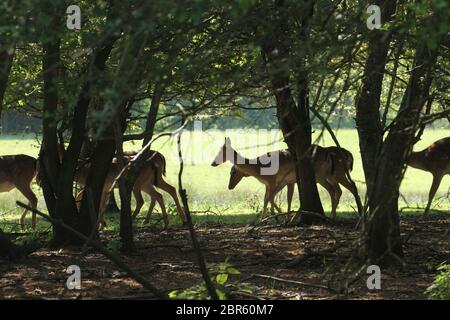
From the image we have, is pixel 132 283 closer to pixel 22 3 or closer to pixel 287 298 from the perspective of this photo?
pixel 287 298

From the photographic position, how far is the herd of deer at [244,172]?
16.3 m


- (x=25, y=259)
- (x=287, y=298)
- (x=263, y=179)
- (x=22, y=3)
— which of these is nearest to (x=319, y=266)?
(x=287, y=298)

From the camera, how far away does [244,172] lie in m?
19.0

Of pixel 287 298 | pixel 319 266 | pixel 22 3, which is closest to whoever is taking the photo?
pixel 22 3

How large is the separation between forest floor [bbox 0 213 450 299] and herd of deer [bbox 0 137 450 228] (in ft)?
10.7

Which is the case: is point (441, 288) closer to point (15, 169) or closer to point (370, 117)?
point (370, 117)

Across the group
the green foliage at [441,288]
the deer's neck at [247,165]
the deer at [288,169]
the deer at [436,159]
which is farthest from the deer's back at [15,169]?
the green foliage at [441,288]

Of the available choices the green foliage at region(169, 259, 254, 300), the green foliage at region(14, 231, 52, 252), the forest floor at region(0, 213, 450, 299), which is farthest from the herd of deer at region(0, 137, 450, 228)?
the green foliage at region(169, 259, 254, 300)

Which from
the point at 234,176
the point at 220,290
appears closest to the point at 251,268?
the point at 220,290

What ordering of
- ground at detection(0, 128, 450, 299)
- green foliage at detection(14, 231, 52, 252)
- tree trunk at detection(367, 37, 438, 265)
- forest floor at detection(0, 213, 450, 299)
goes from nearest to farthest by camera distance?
tree trunk at detection(367, 37, 438, 265) → forest floor at detection(0, 213, 450, 299) → ground at detection(0, 128, 450, 299) → green foliage at detection(14, 231, 52, 252)

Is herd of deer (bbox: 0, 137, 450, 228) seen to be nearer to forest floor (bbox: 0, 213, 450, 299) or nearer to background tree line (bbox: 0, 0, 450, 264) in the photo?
background tree line (bbox: 0, 0, 450, 264)

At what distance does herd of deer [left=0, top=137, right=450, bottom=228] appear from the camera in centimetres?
1630

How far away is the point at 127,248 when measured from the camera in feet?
35.2
